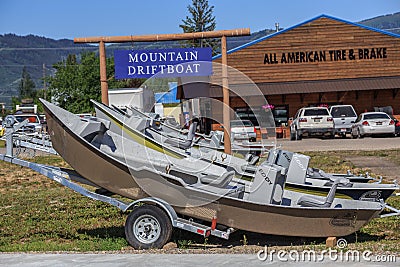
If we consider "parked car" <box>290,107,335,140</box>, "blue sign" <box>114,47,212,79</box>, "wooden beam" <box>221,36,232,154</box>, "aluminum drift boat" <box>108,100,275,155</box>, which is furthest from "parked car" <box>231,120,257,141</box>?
"parked car" <box>290,107,335,140</box>

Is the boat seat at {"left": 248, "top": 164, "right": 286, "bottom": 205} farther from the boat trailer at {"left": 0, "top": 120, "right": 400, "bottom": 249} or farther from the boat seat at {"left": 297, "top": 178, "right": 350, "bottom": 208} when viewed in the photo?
the boat trailer at {"left": 0, "top": 120, "right": 400, "bottom": 249}

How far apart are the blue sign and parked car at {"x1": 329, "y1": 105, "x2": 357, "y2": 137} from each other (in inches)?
882

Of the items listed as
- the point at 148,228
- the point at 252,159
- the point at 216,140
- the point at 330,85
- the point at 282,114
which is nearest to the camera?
the point at 148,228

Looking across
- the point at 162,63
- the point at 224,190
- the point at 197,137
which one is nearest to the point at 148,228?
the point at 224,190

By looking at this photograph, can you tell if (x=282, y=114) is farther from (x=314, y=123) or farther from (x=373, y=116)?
(x=373, y=116)

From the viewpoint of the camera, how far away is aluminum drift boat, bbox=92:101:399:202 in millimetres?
10469

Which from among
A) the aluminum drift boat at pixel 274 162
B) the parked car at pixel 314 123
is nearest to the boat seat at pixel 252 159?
the aluminum drift boat at pixel 274 162

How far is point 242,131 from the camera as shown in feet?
54.6

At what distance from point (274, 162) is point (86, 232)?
3292 mm

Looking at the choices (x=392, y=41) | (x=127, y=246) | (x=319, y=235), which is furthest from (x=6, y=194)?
(x=392, y=41)

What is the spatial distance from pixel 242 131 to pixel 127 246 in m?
7.58

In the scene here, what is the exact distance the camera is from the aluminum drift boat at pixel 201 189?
909cm

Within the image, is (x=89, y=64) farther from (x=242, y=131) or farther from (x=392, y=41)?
(x=242, y=131)

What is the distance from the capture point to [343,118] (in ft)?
121
